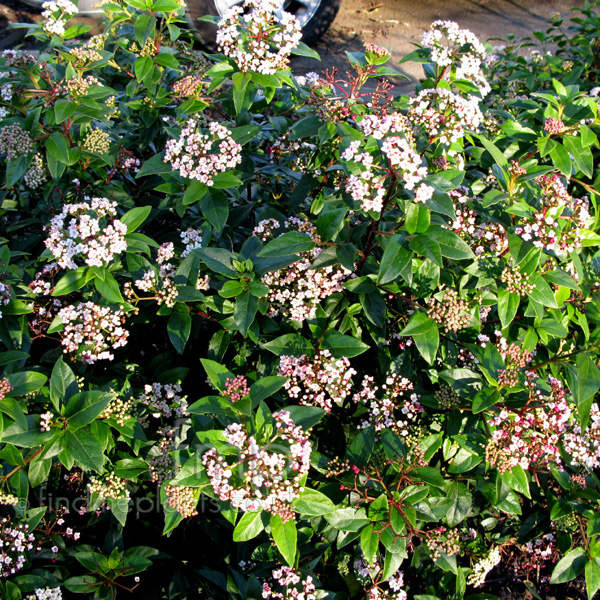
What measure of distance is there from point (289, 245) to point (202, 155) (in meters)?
0.63

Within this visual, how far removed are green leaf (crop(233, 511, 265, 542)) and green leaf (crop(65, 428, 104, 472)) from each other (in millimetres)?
570

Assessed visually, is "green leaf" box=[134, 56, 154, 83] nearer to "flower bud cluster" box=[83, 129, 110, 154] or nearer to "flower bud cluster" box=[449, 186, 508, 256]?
"flower bud cluster" box=[83, 129, 110, 154]

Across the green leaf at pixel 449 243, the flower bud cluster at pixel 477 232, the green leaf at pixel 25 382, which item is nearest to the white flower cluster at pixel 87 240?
the green leaf at pixel 25 382

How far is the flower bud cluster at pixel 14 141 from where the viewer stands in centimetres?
289

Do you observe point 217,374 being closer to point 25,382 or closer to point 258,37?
point 25,382

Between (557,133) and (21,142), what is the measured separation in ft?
9.04

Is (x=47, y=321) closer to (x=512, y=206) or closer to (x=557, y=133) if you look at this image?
(x=512, y=206)

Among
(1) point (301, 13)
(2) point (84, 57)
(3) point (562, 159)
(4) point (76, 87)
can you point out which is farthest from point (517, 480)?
(1) point (301, 13)

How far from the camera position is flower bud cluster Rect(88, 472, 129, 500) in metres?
2.44

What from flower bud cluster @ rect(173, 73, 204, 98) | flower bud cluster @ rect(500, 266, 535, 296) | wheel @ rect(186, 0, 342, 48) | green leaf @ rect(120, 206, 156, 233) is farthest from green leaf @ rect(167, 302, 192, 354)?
wheel @ rect(186, 0, 342, 48)

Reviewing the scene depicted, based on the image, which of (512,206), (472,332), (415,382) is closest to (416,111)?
(512,206)

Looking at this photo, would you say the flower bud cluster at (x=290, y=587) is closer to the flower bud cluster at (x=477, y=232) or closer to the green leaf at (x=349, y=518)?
the green leaf at (x=349, y=518)

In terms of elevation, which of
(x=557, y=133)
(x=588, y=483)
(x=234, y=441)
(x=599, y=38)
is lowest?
(x=588, y=483)

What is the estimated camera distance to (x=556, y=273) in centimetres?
250
